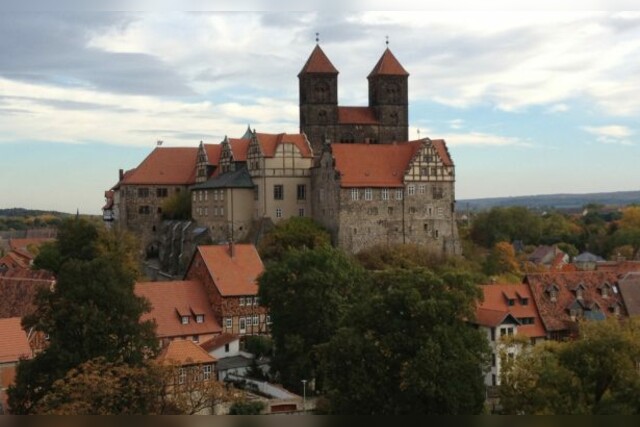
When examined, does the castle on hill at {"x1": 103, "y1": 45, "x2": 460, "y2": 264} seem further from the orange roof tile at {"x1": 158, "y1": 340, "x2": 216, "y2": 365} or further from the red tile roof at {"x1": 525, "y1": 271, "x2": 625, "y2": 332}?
the orange roof tile at {"x1": 158, "y1": 340, "x2": 216, "y2": 365}

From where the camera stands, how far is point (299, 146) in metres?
43.9

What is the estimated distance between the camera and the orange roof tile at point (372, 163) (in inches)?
1639

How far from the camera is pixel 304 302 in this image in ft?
80.1

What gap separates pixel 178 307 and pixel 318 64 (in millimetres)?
24120

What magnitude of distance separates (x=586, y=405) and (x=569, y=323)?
12.3 meters

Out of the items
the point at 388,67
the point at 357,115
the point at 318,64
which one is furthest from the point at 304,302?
the point at 388,67

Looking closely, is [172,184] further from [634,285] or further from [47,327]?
[47,327]

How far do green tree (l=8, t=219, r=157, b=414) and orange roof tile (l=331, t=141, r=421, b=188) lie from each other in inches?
917

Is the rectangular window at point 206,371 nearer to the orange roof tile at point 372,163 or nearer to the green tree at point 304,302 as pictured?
the green tree at point 304,302

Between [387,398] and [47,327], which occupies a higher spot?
[47,327]

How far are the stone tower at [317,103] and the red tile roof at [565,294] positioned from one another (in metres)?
20.5

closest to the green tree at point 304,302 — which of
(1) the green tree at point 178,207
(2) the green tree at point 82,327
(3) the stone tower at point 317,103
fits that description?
(2) the green tree at point 82,327

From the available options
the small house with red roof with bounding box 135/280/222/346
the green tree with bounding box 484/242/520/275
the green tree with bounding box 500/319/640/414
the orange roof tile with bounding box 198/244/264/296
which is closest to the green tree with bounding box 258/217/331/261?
the orange roof tile with bounding box 198/244/264/296

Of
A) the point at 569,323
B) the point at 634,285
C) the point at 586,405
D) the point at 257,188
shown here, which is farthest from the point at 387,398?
the point at 257,188
